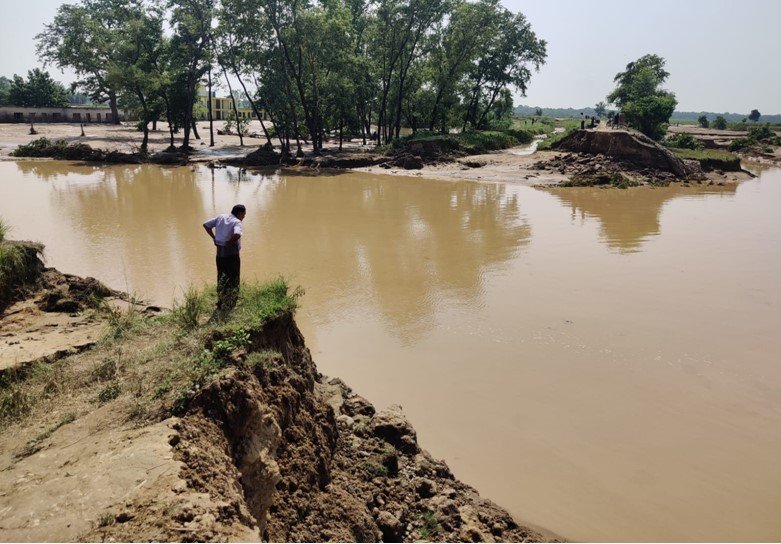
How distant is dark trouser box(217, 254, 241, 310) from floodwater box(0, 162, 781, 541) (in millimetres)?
2401

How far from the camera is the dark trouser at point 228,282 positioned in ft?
20.4

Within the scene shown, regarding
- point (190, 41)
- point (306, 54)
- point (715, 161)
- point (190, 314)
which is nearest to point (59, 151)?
point (190, 41)

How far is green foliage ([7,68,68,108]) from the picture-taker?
5422cm

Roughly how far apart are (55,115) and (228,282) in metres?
62.8

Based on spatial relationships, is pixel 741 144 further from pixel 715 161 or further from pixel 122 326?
pixel 122 326

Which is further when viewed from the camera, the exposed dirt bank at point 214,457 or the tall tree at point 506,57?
the tall tree at point 506,57

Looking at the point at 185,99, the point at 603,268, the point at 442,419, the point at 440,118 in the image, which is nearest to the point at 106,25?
the point at 185,99

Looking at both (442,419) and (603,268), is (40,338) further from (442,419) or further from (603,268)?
(603,268)

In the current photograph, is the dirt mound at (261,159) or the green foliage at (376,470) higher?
the dirt mound at (261,159)

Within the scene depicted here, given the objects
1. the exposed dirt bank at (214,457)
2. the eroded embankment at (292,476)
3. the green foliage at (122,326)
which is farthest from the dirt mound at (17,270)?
the eroded embankment at (292,476)

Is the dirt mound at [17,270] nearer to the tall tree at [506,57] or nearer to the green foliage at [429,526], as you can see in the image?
the green foliage at [429,526]

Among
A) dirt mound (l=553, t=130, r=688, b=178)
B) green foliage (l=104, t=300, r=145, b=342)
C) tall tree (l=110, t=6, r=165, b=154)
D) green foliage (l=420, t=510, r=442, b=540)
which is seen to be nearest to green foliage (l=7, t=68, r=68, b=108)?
tall tree (l=110, t=6, r=165, b=154)

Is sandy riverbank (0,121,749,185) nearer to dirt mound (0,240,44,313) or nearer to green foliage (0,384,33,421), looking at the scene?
dirt mound (0,240,44,313)

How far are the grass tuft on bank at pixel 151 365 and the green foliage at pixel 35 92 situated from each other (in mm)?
62879
